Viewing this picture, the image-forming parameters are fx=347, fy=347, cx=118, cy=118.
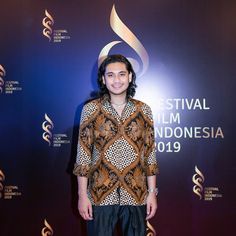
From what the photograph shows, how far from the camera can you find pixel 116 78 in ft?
5.47

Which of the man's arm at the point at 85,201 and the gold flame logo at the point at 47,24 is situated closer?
the man's arm at the point at 85,201

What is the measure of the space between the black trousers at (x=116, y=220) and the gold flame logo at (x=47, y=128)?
35.9 inches

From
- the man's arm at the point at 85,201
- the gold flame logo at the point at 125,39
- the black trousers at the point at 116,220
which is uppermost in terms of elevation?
the gold flame logo at the point at 125,39

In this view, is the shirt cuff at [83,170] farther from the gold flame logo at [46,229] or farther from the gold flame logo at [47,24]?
the gold flame logo at [47,24]

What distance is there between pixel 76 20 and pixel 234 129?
51.7 inches

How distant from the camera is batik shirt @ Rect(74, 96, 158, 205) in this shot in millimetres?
1588

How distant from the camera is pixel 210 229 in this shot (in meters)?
2.38

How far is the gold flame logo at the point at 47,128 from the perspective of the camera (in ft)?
7.88

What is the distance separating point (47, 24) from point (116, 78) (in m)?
1.00

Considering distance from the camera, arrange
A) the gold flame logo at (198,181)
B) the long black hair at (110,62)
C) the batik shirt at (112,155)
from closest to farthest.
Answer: the batik shirt at (112,155), the long black hair at (110,62), the gold flame logo at (198,181)

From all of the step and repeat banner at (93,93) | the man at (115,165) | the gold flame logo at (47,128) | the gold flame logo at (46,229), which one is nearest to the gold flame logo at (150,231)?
the step and repeat banner at (93,93)

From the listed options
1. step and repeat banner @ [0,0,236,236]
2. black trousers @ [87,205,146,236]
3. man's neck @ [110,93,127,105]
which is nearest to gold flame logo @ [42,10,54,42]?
step and repeat banner @ [0,0,236,236]

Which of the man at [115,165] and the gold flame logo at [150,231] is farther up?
the man at [115,165]

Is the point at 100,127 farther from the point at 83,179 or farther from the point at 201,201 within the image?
the point at 201,201
